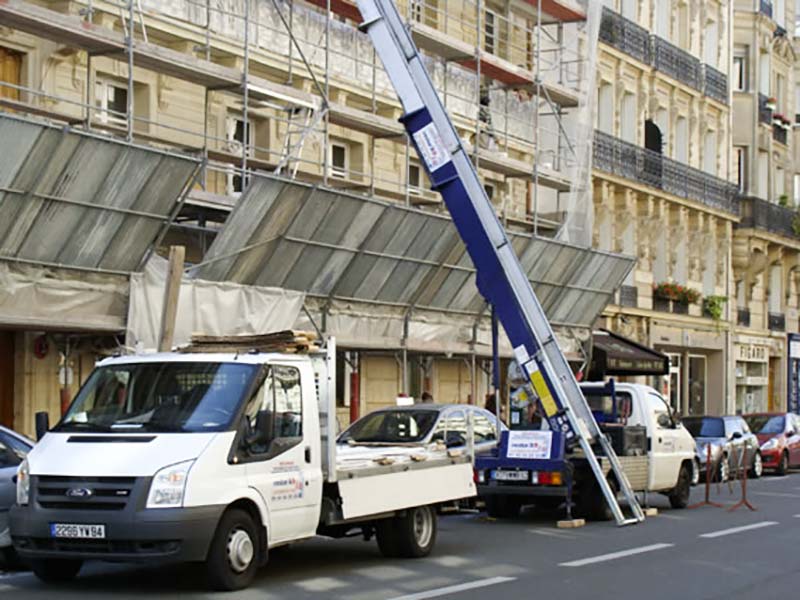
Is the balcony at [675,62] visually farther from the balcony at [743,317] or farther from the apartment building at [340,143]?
the balcony at [743,317]

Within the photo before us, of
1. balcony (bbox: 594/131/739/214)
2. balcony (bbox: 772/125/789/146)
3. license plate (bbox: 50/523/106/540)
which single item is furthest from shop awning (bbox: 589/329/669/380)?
license plate (bbox: 50/523/106/540)

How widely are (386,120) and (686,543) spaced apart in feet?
44.1

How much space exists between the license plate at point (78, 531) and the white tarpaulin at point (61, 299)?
8.55 metres

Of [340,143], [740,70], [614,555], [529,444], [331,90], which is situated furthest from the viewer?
[740,70]

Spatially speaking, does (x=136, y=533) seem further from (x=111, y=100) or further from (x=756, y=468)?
(x=756, y=468)

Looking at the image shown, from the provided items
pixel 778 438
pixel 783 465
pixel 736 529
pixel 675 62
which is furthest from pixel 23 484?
pixel 675 62

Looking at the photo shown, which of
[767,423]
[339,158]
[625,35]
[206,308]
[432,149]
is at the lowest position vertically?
[767,423]

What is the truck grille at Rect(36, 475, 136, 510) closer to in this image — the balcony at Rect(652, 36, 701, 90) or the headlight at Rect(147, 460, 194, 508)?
the headlight at Rect(147, 460, 194, 508)

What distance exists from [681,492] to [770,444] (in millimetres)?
12779

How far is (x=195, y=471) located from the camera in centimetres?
1244

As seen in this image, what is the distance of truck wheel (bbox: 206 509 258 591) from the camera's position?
12578mm

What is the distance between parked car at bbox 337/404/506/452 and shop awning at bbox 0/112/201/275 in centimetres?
461

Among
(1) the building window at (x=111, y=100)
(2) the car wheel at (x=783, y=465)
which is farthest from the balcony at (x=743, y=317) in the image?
(1) the building window at (x=111, y=100)

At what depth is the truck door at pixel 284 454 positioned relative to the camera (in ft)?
43.2
